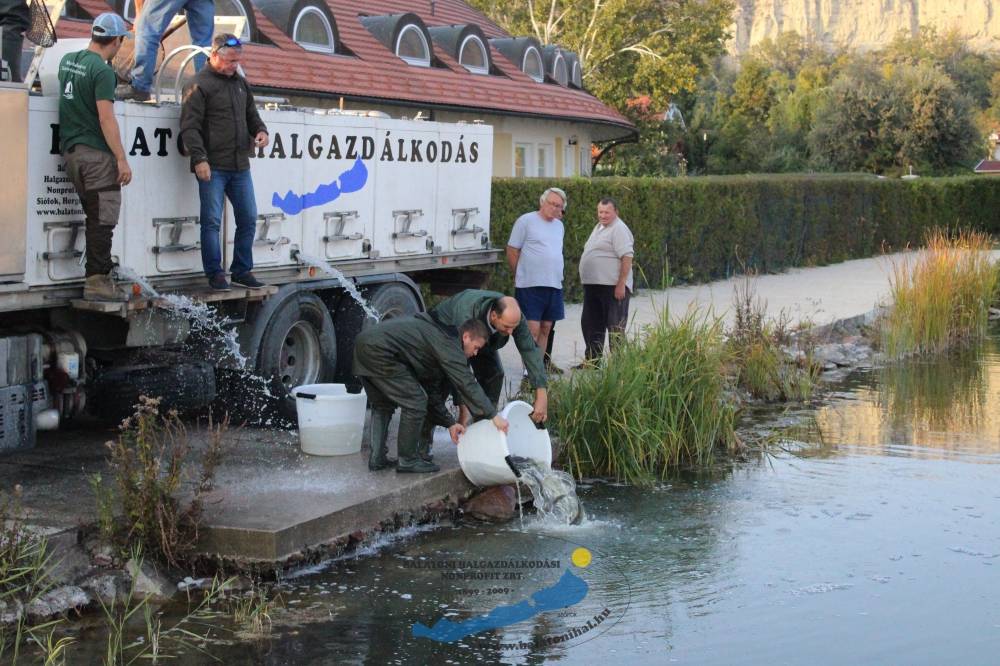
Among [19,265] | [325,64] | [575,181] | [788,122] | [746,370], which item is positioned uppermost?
[788,122]

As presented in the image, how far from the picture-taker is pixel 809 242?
28125 millimetres

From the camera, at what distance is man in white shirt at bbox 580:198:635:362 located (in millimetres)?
12195

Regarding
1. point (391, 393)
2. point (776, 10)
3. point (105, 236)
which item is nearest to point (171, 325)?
point (105, 236)

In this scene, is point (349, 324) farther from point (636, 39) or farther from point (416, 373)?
point (636, 39)

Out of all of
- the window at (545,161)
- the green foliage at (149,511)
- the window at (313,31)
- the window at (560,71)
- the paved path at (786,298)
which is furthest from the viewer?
the window at (560,71)

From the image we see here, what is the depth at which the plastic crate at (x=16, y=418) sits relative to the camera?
8.24 meters

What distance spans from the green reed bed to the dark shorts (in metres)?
1.54

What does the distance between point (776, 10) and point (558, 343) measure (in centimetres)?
18710

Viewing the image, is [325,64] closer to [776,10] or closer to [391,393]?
[391,393]

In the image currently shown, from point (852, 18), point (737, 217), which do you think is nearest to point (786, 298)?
point (737, 217)

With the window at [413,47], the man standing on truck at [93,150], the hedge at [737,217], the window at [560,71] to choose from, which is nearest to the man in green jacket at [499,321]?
the man standing on truck at [93,150]

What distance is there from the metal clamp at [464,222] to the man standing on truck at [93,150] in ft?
14.2

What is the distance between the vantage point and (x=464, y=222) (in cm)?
1241

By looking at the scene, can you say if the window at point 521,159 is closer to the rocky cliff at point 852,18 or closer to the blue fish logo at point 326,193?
the blue fish logo at point 326,193
